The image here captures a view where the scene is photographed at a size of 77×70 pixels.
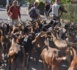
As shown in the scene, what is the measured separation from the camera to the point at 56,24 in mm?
12141

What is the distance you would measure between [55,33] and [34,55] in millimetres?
1134

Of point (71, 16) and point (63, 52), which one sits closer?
point (63, 52)

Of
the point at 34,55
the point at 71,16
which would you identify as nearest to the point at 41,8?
the point at 71,16

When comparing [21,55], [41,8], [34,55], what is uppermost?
[21,55]

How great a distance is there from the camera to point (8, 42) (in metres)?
10.0

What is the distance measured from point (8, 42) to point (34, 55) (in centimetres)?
109

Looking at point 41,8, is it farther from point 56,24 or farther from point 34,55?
point 34,55

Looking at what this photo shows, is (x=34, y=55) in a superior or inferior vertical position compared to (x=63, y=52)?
inferior

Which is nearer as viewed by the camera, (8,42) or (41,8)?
(8,42)

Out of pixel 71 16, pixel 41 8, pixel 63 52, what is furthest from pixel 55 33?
pixel 41 8

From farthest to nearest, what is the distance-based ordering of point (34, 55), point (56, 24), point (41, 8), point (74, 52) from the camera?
point (41, 8)
point (56, 24)
point (34, 55)
point (74, 52)

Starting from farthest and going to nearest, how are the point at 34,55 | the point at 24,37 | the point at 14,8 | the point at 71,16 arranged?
1. the point at 71,16
2. the point at 14,8
3. the point at 34,55
4. the point at 24,37

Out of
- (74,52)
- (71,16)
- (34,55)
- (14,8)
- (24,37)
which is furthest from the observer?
(71,16)

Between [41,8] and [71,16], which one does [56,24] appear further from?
[41,8]
